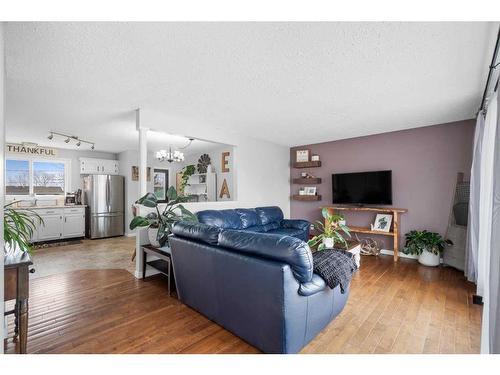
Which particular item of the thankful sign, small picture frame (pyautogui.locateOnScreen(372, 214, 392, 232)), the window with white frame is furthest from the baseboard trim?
the thankful sign

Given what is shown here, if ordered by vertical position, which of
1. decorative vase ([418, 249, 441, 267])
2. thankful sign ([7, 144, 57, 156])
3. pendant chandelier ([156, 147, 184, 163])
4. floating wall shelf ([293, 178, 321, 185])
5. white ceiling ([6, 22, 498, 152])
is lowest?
decorative vase ([418, 249, 441, 267])

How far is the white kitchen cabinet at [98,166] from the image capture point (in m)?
6.23

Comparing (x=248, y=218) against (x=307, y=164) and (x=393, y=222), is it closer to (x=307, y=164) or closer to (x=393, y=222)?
(x=307, y=164)

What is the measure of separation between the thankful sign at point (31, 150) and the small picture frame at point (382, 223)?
764 cm

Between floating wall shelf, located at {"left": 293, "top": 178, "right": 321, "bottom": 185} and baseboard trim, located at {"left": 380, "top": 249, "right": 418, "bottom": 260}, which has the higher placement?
floating wall shelf, located at {"left": 293, "top": 178, "right": 321, "bottom": 185}

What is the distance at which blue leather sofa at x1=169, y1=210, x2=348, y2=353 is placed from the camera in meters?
1.54

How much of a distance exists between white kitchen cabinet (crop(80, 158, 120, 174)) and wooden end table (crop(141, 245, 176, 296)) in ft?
14.2

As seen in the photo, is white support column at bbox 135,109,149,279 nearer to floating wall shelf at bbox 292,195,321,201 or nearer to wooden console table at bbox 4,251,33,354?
wooden console table at bbox 4,251,33,354

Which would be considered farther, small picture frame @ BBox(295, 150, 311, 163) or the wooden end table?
small picture frame @ BBox(295, 150, 311, 163)

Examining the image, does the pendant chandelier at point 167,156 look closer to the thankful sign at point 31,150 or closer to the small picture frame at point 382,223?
the thankful sign at point 31,150

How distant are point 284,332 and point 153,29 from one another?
7.49 ft

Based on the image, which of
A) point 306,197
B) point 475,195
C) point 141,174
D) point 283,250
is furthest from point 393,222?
point 141,174

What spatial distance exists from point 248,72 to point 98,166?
19.4 ft
